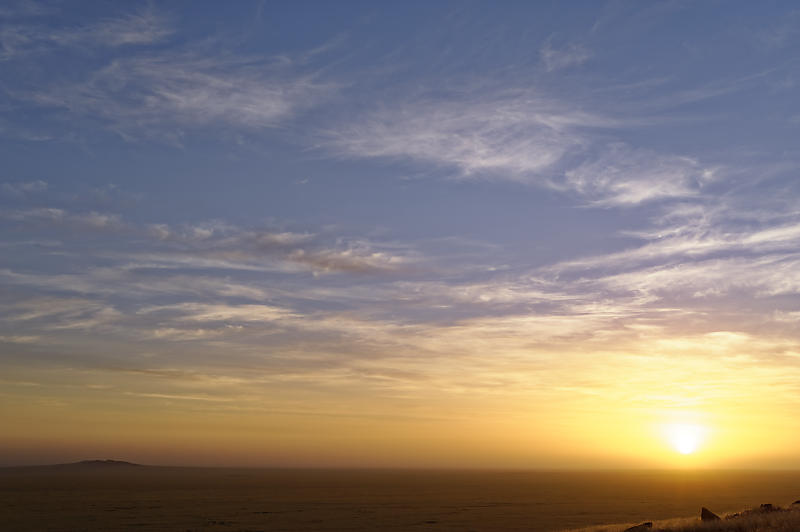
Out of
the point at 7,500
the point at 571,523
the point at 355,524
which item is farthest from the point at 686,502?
the point at 7,500

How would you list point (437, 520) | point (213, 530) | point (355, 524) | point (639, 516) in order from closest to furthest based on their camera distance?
1. point (213, 530)
2. point (355, 524)
3. point (437, 520)
4. point (639, 516)

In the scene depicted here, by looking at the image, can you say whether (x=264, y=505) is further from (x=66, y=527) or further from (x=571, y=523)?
(x=571, y=523)

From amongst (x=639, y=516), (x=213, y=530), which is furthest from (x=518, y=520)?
(x=213, y=530)

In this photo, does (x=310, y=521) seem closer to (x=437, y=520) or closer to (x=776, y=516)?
(x=437, y=520)

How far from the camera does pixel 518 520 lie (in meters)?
52.9

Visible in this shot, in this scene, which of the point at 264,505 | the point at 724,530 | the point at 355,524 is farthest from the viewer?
the point at 264,505

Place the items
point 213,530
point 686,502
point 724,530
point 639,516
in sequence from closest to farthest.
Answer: point 724,530, point 213,530, point 639,516, point 686,502

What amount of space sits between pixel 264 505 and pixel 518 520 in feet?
83.3

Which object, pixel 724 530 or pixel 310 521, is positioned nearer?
pixel 724 530

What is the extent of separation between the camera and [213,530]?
42.2m

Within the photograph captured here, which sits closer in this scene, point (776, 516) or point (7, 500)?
point (776, 516)

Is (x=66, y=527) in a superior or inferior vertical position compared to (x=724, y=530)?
inferior

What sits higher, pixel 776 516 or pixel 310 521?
pixel 776 516

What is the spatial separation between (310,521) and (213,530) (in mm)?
9160
